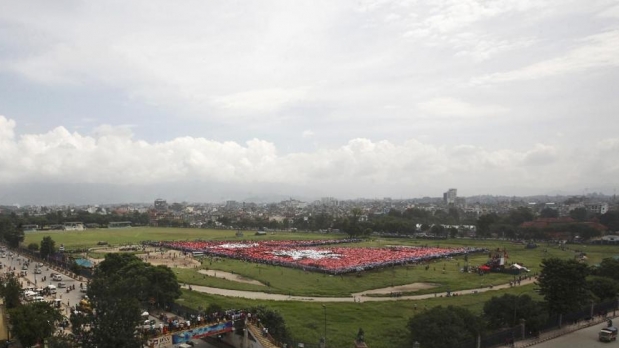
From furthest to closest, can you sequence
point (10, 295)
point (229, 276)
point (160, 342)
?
point (229, 276)
point (10, 295)
point (160, 342)

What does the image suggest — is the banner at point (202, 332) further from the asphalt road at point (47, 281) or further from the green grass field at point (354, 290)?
the asphalt road at point (47, 281)

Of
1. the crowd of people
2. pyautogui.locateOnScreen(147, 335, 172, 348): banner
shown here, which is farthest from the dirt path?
pyautogui.locateOnScreen(147, 335, 172, 348): banner

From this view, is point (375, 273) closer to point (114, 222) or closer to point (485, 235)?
point (485, 235)

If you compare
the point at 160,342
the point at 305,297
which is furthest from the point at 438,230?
the point at 160,342

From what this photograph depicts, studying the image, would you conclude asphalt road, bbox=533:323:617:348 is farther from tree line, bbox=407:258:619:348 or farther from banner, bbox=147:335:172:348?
banner, bbox=147:335:172:348

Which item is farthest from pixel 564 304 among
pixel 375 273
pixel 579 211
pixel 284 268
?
pixel 579 211

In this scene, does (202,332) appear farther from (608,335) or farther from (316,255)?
(316,255)
